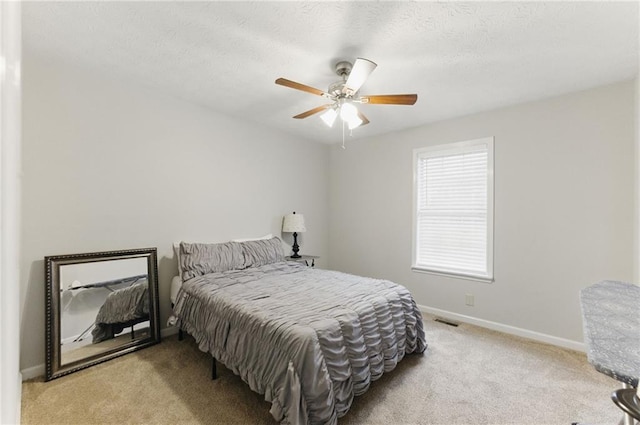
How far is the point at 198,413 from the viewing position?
1.85 metres

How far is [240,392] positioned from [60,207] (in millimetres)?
2085

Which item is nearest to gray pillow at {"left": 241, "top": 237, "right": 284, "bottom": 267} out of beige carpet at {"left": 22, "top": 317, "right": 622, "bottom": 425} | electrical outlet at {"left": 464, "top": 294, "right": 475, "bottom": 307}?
beige carpet at {"left": 22, "top": 317, "right": 622, "bottom": 425}

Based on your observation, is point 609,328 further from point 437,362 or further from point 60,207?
point 60,207

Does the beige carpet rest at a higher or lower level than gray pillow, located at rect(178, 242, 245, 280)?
lower

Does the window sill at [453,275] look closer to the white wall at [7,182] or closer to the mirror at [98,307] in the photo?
the mirror at [98,307]

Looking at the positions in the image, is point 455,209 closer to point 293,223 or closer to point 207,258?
point 293,223

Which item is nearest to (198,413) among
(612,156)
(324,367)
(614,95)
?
(324,367)

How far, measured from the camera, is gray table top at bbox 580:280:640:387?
32.6 inches

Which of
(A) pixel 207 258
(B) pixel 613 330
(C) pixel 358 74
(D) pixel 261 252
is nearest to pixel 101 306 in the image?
(A) pixel 207 258

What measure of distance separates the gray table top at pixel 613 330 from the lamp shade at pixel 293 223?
9.65 ft

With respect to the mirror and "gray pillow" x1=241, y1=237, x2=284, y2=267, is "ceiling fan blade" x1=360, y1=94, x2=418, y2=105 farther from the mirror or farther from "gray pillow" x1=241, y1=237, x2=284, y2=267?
the mirror

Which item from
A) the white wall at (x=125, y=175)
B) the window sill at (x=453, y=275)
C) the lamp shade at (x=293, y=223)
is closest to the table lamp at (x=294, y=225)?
the lamp shade at (x=293, y=223)

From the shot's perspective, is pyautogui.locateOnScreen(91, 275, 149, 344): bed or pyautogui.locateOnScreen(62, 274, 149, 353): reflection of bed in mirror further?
pyautogui.locateOnScreen(91, 275, 149, 344): bed

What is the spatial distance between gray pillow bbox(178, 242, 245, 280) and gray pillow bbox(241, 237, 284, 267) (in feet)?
0.28
